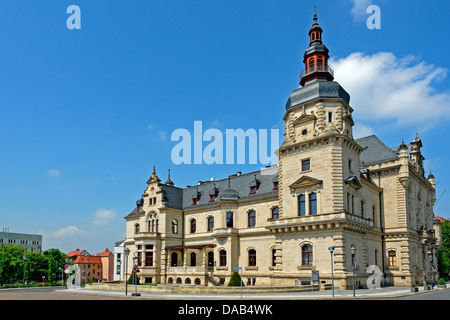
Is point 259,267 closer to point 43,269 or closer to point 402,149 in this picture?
point 402,149

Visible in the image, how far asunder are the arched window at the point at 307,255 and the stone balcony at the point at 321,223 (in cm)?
179

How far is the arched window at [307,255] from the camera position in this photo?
135 feet

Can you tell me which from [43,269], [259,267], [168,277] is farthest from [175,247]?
[43,269]

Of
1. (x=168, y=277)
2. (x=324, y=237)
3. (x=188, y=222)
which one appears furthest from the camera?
(x=188, y=222)

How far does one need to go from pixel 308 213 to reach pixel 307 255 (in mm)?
4301

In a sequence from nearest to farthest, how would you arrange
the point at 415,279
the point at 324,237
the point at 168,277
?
the point at 324,237, the point at 415,279, the point at 168,277

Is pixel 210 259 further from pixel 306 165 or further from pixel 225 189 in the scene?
pixel 306 165

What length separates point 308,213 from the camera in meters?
41.9

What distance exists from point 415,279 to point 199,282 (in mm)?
26575

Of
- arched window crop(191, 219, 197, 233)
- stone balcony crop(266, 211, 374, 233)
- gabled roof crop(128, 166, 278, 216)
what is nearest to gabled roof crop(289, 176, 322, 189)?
stone balcony crop(266, 211, 374, 233)

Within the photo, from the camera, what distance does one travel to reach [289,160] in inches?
1779

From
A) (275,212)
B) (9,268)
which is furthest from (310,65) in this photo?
(9,268)

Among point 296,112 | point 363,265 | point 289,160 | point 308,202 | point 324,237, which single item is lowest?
point 363,265

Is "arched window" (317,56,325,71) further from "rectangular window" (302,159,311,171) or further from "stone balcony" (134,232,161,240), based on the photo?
"stone balcony" (134,232,161,240)
